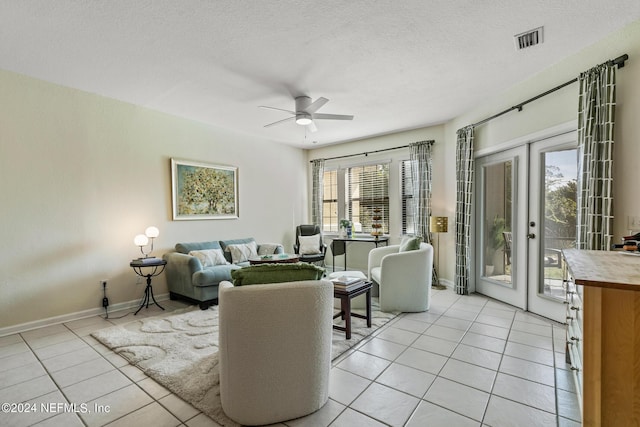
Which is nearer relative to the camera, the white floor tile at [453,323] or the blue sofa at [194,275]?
the white floor tile at [453,323]

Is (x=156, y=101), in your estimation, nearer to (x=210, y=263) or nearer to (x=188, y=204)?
(x=188, y=204)

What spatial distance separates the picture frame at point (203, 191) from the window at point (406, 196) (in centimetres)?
317

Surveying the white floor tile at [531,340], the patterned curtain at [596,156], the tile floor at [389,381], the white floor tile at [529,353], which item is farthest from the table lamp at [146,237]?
the patterned curtain at [596,156]

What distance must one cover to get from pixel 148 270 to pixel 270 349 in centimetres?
332

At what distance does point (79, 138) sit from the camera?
3588 millimetres

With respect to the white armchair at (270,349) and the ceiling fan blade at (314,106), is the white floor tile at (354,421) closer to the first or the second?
the white armchair at (270,349)

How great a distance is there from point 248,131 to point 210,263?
2558mm

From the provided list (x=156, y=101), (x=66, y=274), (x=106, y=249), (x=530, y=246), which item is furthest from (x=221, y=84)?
(x=530, y=246)

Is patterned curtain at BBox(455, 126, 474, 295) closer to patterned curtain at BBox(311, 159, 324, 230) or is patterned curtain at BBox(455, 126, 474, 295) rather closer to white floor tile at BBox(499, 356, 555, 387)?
white floor tile at BBox(499, 356, 555, 387)

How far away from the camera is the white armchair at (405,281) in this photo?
3615 millimetres

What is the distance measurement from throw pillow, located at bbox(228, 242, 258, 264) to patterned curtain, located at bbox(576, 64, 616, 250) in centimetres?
430

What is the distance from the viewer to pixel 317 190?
21.7 feet

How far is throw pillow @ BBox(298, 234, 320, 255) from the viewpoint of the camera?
5.69 metres

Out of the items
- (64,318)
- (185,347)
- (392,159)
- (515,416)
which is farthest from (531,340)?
(64,318)
